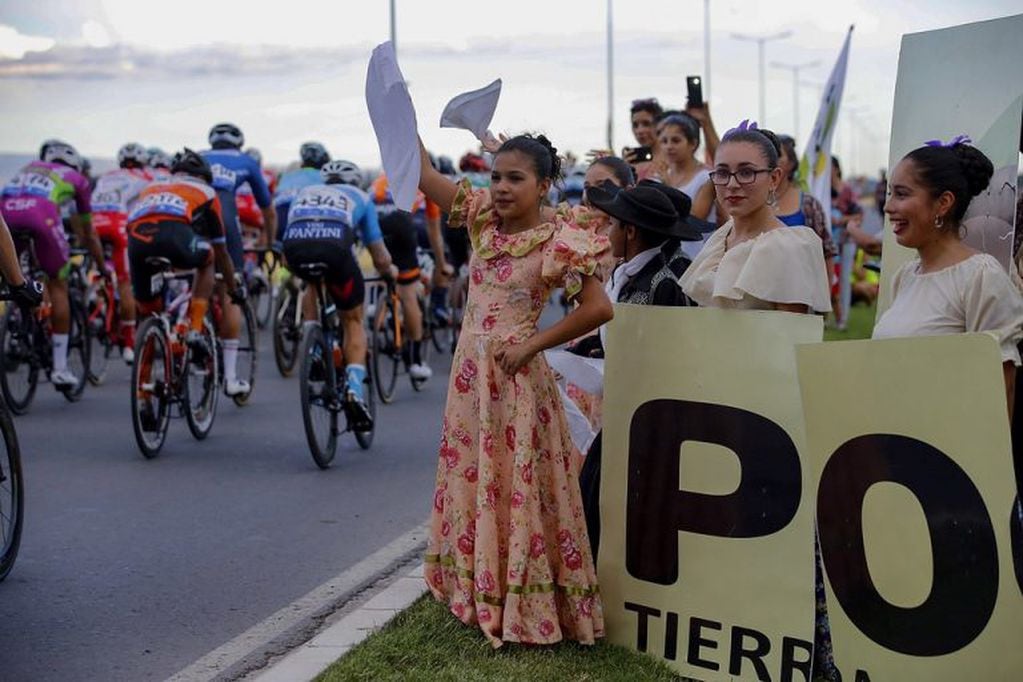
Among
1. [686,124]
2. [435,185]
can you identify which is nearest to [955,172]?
[435,185]

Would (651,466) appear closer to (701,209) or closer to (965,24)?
(965,24)

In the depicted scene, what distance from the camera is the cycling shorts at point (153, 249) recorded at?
10461 mm

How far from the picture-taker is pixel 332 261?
999 centimetres

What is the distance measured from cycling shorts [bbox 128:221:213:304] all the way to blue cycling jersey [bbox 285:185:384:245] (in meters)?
0.76

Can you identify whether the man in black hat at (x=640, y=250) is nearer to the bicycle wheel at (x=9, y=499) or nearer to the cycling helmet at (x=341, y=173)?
the bicycle wheel at (x=9, y=499)

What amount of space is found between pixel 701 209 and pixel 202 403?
13.5 feet

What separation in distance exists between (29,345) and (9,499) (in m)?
5.68

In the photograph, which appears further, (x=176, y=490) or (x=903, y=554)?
(x=176, y=490)

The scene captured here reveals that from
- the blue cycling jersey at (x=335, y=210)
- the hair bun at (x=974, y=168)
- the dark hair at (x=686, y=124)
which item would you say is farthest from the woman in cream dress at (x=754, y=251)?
the blue cycling jersey at (x=335, y=210)

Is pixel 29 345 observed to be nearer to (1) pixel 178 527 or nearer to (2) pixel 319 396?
(2) pixel 319 396

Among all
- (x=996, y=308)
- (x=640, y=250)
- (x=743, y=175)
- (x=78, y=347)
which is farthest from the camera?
(x=78, y=347)

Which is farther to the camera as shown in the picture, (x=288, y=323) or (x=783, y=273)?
(x=288, y=323)

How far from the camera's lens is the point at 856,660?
4652mm

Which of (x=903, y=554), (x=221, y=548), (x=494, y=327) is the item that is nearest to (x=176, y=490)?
(x=221, y=548)
